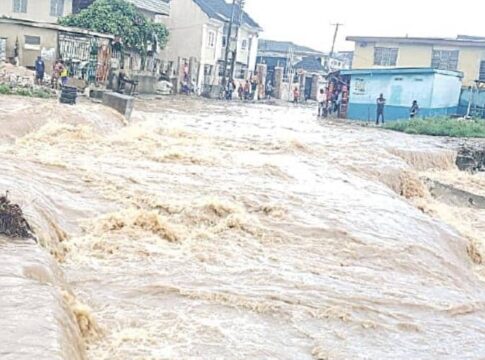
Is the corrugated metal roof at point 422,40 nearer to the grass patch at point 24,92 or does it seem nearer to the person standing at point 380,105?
the person standing at point 380,105

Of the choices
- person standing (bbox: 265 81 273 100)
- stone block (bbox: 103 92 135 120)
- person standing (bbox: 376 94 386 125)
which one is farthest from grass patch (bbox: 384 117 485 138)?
person standing (bbox: 265 81 273 100)

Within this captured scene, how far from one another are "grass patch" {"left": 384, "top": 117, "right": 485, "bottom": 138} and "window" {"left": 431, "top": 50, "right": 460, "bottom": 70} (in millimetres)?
9626

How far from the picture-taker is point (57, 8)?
38.1m

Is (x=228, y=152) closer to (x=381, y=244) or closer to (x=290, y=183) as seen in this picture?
(x=290, y=183)

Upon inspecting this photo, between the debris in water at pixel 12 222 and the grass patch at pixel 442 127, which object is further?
the grass patch at pixel 442 127

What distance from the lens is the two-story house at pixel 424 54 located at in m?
36.4

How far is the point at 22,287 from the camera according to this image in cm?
559

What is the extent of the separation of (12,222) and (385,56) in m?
34.3

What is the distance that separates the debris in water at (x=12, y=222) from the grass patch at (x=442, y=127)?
21582mm

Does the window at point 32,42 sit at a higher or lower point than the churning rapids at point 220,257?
higher

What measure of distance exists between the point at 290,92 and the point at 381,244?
4384cm

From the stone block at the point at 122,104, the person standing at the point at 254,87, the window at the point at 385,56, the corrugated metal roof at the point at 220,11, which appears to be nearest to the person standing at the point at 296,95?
the person standing at the point at 254,87

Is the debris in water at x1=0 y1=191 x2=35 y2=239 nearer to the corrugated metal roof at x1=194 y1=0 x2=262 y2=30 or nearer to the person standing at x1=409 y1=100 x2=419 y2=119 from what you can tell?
the person standing at x1=409 y1=100 x2=419 y2=119

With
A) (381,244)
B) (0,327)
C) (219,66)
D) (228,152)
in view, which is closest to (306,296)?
(381,244)
